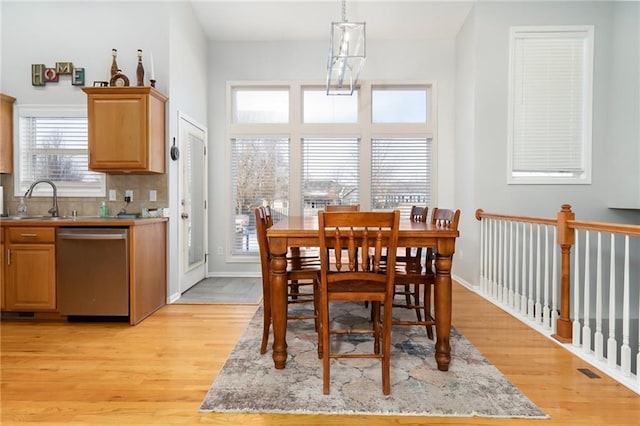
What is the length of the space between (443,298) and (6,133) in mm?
4604

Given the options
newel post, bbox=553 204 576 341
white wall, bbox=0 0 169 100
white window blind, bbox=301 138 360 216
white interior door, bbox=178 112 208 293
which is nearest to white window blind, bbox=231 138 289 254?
white window blind, bbox=301 138 360 216

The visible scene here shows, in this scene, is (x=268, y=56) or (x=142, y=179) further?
(x=268, y=56)

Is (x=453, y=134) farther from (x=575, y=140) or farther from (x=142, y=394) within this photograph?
(x=142, y=394)

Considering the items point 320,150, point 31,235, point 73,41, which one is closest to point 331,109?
point 320,150

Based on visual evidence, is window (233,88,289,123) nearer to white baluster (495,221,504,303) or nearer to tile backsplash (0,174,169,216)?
tile backsplash (0,174,169,216)

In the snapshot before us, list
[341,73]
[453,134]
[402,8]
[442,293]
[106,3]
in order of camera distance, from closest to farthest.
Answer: [442,293], [341,73], [106,3], [402,8], [453,134]

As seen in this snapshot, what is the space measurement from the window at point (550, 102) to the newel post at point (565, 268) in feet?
5.24

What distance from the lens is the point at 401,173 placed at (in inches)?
205

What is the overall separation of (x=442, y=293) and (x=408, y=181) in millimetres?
3212

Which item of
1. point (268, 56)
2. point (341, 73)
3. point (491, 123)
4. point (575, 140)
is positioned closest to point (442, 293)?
point (341, 73)

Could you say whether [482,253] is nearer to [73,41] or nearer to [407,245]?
[407,245]

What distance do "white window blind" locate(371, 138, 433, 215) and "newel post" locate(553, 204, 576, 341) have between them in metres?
2.34

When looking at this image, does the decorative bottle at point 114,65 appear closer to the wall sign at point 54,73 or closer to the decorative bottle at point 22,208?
the wall sign at point 54,73

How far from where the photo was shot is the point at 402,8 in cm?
449
